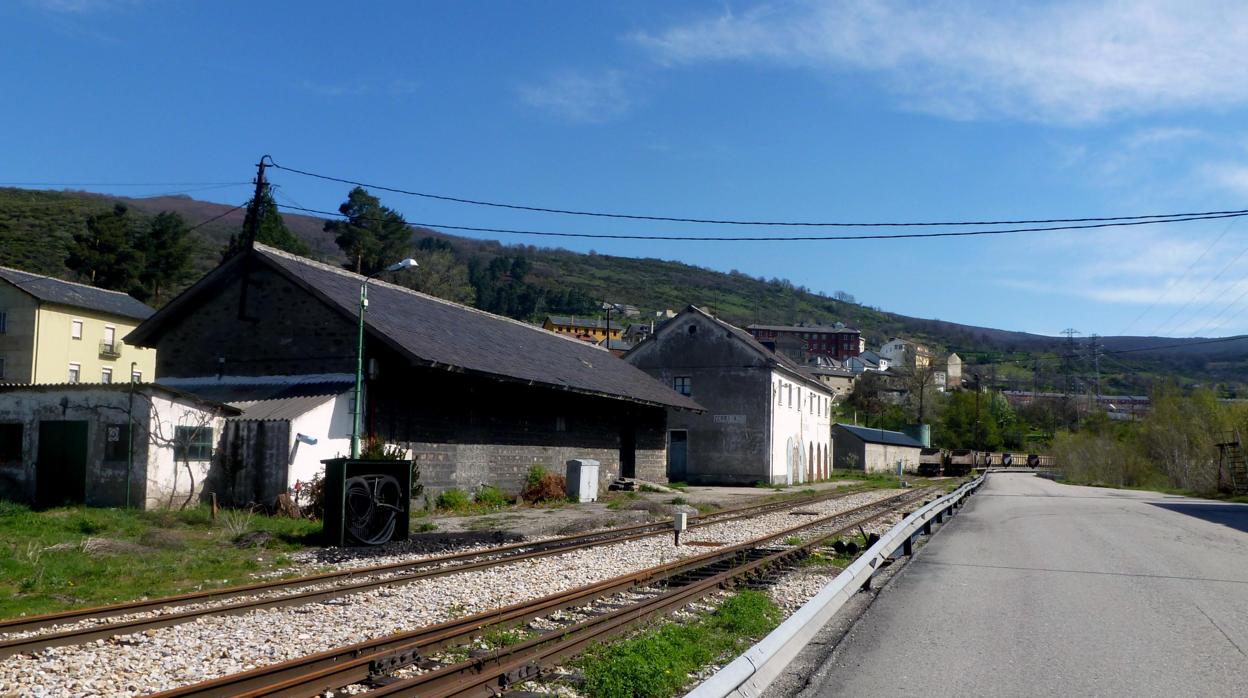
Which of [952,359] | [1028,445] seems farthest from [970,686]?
[952,359]

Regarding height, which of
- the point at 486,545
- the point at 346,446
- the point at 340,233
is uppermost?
the point at 340,233

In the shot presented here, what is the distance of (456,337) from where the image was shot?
2541 centimetres

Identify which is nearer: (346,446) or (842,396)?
(346,446)

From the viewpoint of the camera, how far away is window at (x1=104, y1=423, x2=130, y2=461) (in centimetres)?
1809

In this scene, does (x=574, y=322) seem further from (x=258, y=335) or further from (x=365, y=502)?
(x=365, y=502)

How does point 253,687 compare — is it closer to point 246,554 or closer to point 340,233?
point 246,554

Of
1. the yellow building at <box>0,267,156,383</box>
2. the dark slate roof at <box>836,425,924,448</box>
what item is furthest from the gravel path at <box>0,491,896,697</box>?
the dark slate roof at <box>836,425,924,448</box>

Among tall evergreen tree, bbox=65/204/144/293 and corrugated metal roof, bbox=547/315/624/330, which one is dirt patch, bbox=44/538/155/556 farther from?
corrugated metal roof, bbox=547/315/624/330

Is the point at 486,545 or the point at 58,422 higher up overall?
the point at 58,422

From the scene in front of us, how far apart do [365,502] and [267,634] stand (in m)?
7.46

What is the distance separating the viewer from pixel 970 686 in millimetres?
6750

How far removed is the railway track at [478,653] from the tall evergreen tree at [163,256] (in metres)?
68.7

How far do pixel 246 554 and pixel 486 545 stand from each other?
3.87m

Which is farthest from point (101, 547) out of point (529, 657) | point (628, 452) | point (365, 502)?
point (628, 452)
